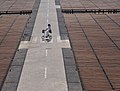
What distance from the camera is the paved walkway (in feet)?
86.0

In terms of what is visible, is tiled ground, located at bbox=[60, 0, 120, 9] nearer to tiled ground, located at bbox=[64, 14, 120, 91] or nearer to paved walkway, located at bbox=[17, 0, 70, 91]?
tiled ground, located at bbox=[64, 14, 120, 91]

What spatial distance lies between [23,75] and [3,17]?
2711 centimetres

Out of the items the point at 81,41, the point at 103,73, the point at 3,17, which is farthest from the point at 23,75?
the point at 3,17

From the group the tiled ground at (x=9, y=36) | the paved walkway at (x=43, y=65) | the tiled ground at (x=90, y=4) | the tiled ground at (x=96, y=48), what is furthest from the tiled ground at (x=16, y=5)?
the paved walkway at (x=43, y=65)

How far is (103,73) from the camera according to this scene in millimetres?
28078

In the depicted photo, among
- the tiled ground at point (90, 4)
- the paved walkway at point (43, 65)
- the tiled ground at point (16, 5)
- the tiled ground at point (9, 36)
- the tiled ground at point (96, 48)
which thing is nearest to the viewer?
the paved walkway at point (43, 65)

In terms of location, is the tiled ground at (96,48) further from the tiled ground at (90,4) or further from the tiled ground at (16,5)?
the tiled ground at (16,5)

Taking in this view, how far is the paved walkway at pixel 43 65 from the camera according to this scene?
86.0 ft

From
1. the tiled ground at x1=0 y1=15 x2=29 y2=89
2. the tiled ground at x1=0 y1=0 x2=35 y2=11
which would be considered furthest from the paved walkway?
the tiled ground at x1=0 y1=0 x2=35 y2=11

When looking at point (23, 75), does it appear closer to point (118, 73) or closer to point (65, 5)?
point (118, 73)

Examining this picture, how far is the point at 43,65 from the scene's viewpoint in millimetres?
31125

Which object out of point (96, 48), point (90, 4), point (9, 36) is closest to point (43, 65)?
point (96, 48)

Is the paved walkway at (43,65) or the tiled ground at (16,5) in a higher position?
the paved walkway at (43,65)

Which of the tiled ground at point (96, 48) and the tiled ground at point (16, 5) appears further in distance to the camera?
the tiled ground at point (16, 5)
